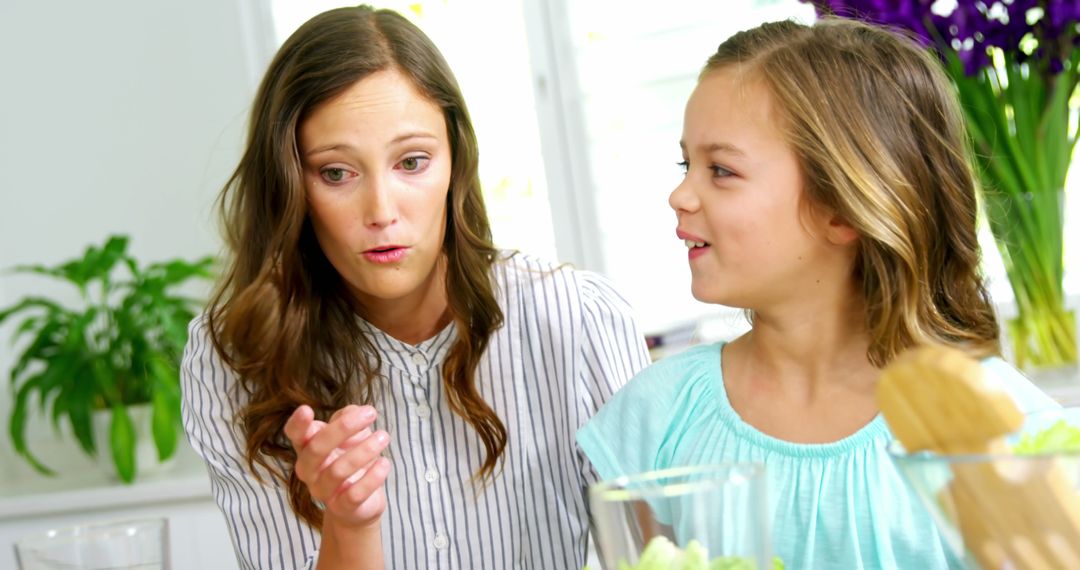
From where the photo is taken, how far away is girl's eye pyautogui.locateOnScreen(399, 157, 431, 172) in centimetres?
138

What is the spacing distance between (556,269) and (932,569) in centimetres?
66

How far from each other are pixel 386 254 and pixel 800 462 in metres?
0.52

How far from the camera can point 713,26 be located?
2.70 metres

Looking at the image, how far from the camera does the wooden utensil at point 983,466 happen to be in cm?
54

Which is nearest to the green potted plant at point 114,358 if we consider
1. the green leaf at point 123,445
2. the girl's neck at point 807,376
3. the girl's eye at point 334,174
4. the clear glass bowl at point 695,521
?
the green leaf at point 123,445

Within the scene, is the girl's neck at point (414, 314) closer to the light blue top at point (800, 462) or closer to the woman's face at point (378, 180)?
the woman's face at point (378, 180)

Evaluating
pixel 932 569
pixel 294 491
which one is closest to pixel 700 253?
pixel 932 569

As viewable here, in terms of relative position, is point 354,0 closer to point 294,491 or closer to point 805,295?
point 294,491

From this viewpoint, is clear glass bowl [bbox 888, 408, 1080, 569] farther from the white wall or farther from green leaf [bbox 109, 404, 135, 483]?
the white wall

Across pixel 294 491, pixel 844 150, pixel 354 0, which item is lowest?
pixel 294 491

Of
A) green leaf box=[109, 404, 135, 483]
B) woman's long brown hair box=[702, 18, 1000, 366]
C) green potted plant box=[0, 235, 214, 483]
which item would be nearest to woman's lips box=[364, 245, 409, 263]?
woman's long brown hair box=[702, 18, 1000, 366]

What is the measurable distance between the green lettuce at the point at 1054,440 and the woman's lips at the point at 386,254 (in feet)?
2.67

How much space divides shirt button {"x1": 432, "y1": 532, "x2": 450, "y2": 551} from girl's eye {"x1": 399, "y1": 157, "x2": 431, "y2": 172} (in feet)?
1.51

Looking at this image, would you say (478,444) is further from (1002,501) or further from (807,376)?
(1002,501)
